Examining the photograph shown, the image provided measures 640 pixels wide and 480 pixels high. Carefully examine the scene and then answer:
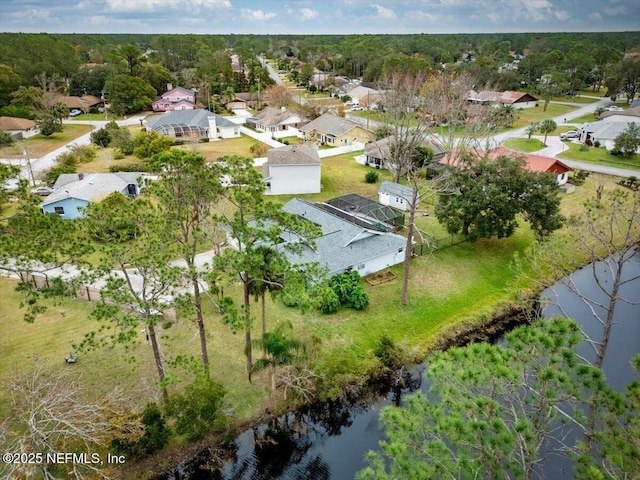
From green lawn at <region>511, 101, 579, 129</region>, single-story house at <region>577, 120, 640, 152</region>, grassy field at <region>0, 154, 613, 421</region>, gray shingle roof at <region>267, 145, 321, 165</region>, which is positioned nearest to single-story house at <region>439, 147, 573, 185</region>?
gray shingle roof at <region>267, 145, 321, 165</region>

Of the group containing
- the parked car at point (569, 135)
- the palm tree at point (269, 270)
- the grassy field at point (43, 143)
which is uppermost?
the palm tree at point (269, 270)

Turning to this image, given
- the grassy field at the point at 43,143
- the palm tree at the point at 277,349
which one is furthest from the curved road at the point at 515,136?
the palm tree at the point at 277,349

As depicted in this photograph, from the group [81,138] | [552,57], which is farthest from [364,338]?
[552,57]

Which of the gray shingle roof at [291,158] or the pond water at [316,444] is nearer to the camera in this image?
the pond water at [316,444]

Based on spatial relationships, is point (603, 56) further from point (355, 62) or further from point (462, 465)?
point (462, 465)

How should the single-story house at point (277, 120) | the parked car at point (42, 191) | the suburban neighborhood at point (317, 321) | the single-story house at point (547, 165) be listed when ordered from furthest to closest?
the single-story house at point (277, 120) → the single-story house at point (547, 165) → the parked car at point (42, 191) → the suburban neighborhood at point (317, 321)

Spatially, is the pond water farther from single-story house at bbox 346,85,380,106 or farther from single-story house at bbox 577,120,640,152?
single-story house at bbox 346,85,380,106

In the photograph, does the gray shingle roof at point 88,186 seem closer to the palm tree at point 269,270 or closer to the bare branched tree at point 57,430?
the bare branched tree at point 57,430
